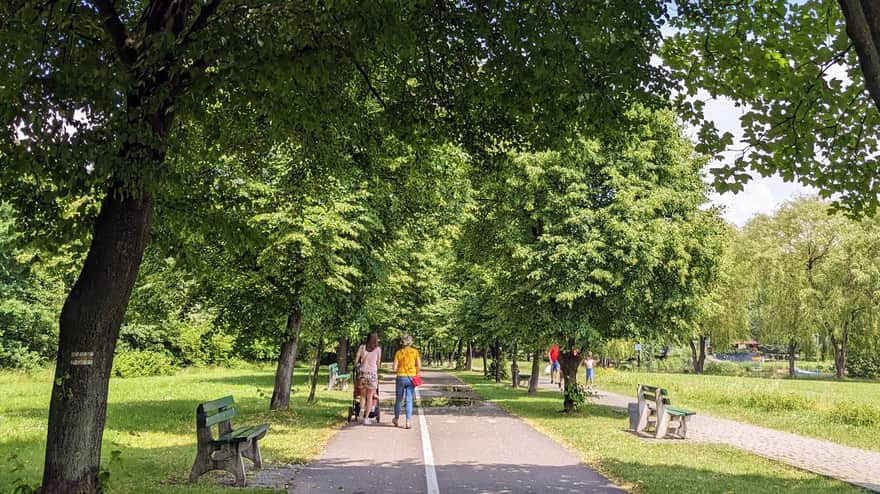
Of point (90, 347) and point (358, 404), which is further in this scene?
point (358, 404)

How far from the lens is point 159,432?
47.7 feet

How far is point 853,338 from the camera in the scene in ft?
160

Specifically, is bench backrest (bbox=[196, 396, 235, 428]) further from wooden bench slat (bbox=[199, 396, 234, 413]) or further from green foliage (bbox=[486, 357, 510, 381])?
green foliage (bbox=[486, 357, 510, 381])

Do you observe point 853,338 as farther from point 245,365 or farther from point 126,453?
point 126,453

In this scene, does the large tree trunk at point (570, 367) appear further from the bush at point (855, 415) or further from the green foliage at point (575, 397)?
the bush at point (855, 415)

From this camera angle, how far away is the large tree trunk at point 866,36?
5.19m

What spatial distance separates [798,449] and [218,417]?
1133 cm

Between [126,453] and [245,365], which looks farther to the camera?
[245,365]

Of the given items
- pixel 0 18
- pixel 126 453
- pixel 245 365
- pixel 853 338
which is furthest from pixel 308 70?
pixel 853 338

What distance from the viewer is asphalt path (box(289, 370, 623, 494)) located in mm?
8984

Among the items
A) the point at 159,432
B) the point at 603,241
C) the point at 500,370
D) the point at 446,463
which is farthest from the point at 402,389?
the point at 500,370

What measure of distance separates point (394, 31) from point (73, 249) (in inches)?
184

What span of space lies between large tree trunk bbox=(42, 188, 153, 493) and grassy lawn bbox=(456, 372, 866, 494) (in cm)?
606

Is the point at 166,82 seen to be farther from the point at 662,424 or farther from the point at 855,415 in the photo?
the point at 855,415
